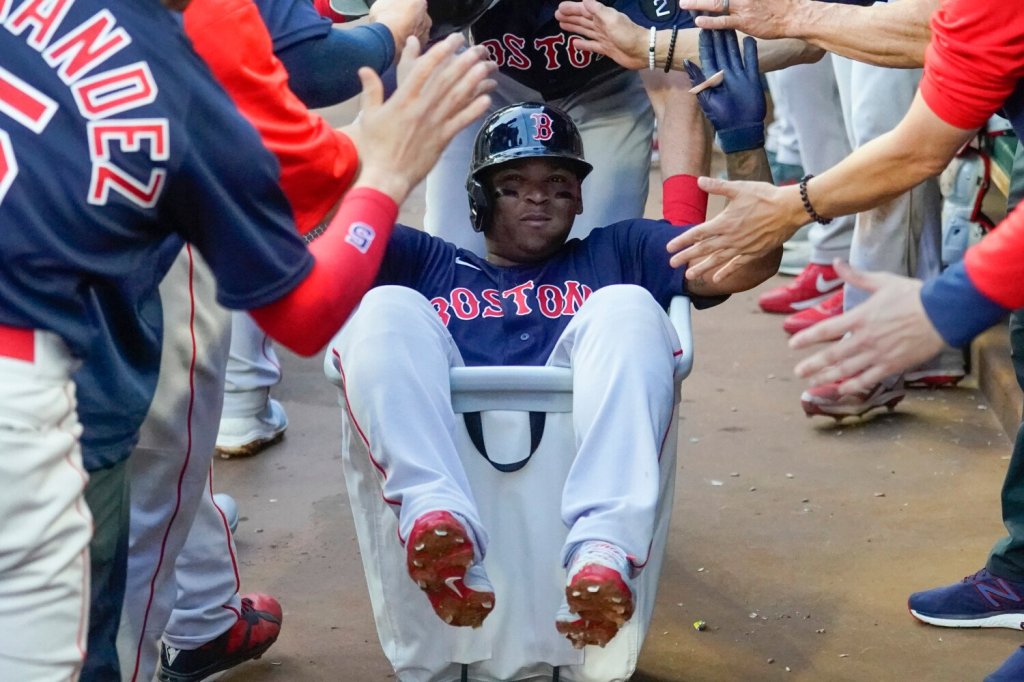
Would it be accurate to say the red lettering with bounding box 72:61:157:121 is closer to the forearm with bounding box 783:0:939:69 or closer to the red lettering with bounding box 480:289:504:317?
the red lettering with bounding box 480:289:504:317

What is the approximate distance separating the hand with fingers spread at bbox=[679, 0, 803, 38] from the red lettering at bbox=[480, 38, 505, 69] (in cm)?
59

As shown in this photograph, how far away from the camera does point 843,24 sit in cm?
307

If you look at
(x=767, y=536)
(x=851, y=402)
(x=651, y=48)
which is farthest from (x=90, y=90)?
(x=851, y=402)

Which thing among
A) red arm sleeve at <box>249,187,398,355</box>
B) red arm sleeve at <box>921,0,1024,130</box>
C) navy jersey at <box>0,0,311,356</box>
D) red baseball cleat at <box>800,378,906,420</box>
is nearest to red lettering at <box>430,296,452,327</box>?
red arm sleeve at <box>249,187,398,355</box>

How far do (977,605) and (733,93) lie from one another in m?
1.35

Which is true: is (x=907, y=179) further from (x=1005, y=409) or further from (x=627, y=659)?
(x=1005, y=409)

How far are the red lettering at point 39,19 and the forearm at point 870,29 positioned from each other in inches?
73.0

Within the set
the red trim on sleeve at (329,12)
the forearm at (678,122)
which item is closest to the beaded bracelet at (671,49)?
the forearm at (678,122)

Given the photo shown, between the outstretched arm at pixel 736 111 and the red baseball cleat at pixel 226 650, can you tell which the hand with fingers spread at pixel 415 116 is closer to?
the outstretched arm at pixel 736 111

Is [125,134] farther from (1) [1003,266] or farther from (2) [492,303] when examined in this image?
(2) [492,303]

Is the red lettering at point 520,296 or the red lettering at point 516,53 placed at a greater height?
the red lettering at point 516,53

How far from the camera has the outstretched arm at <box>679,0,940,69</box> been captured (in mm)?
3000

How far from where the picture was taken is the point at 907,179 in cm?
263

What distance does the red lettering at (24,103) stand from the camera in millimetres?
1738
